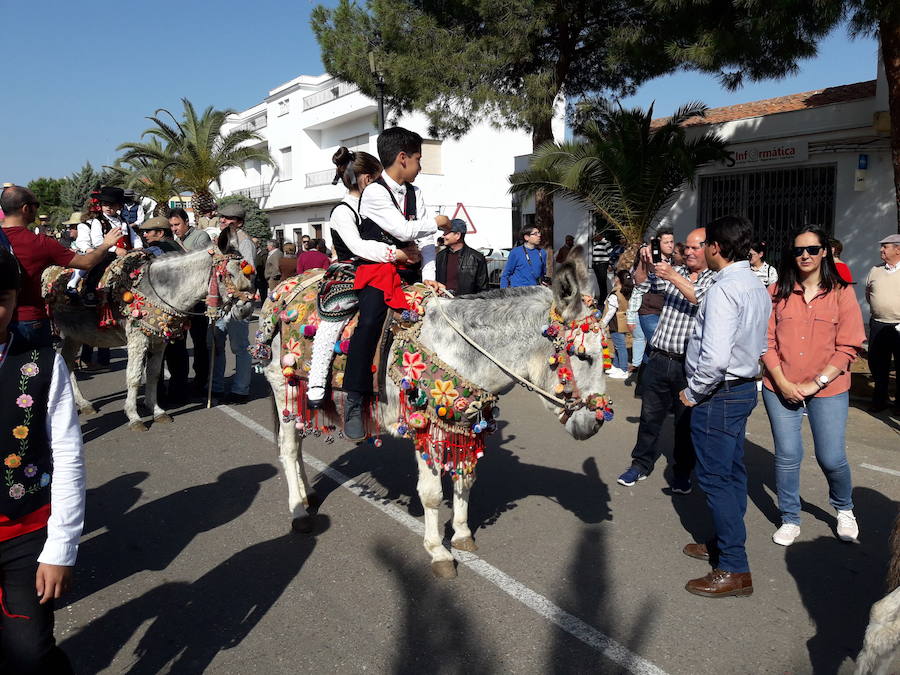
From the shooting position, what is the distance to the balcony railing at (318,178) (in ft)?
111

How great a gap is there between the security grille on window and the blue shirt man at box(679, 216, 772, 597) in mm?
11293

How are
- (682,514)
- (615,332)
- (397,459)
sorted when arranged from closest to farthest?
Result: 1. (682,514)
2. (397,459)
3. (615,332)

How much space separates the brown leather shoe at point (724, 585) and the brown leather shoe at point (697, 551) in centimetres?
45

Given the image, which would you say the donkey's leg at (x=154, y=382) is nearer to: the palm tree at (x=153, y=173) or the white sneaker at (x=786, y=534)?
the white sneaker at (x=786, y=534)

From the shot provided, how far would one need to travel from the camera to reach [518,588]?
375 cm

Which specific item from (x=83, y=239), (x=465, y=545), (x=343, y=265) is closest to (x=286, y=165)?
(x=83, y=239)

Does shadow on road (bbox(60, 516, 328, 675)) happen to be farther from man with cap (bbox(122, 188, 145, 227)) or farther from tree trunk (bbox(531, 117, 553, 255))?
tree trunk (bbox(531, 117, 553, 255))

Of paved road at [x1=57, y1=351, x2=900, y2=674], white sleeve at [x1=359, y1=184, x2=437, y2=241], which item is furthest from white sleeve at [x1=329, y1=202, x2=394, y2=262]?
paved road at [x1=57, y1=351, x2=900, y2=674]

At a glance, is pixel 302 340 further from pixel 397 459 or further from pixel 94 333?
pixel 94 333

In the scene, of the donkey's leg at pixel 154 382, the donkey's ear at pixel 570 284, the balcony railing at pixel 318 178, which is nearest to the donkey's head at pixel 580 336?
the donkey's ear at pixel 570 284

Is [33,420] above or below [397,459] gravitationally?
above

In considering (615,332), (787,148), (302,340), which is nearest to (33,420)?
(302,340)

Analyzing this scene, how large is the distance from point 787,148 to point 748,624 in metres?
13.8

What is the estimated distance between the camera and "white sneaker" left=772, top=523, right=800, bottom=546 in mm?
4371
